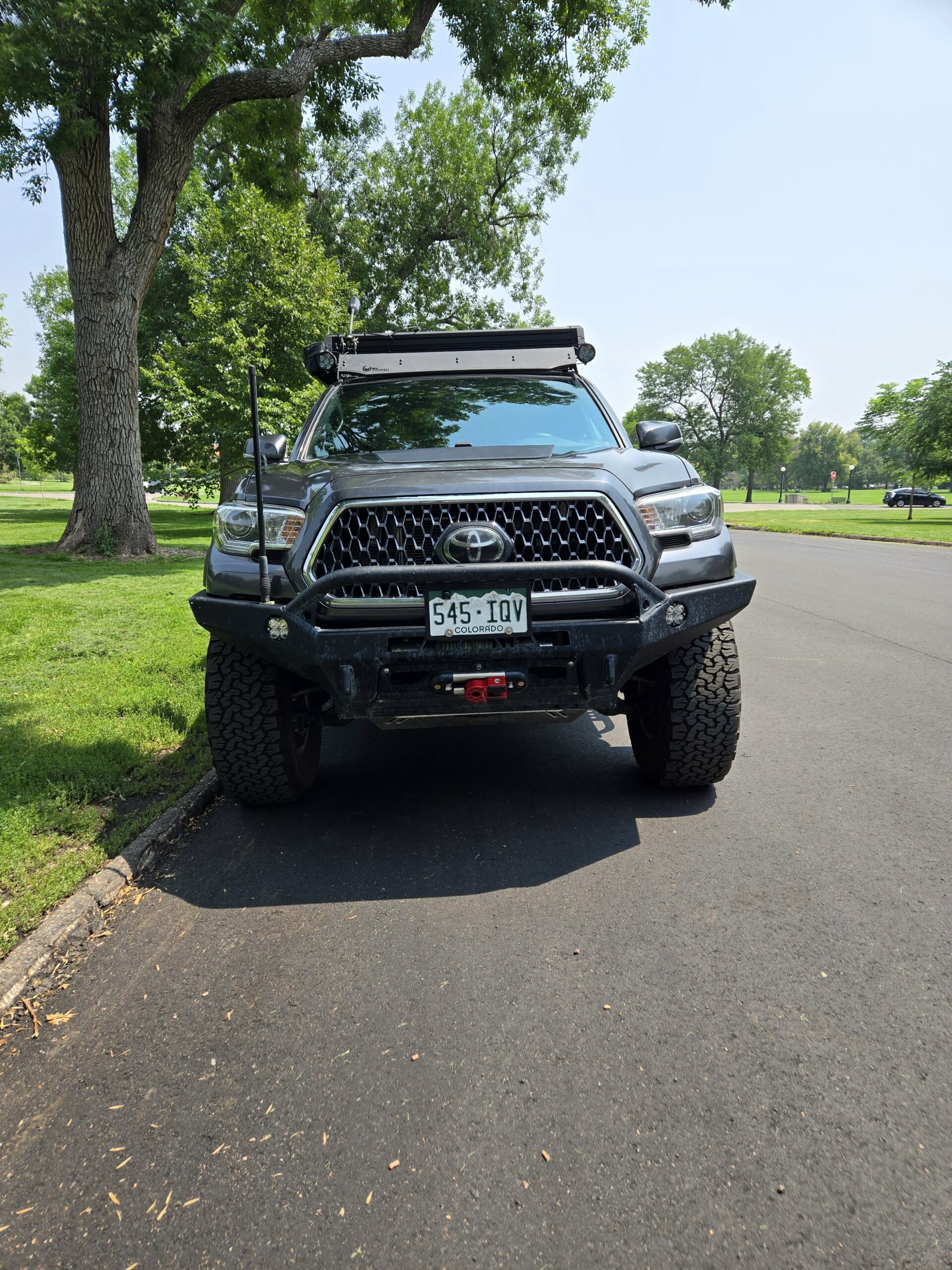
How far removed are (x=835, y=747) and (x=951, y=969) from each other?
8.02ft

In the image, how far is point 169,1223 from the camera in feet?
5.70

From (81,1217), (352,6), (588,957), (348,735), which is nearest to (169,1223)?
(81,1217)

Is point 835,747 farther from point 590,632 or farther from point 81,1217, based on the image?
point 81,1217

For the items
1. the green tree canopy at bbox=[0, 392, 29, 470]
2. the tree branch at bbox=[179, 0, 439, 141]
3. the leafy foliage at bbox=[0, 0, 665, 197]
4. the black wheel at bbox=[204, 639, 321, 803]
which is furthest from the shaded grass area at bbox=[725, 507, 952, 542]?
the green tree canopy at bbox=[0, 392, 29, 470]

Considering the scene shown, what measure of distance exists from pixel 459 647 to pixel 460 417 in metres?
1.71

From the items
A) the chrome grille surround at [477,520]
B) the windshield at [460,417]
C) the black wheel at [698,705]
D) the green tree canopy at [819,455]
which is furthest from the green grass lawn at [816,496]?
the chrome grille surround at [477,520]

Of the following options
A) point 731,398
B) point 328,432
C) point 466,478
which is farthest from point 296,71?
point 731,398

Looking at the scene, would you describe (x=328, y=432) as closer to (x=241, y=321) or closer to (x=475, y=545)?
(x=475, y=545)

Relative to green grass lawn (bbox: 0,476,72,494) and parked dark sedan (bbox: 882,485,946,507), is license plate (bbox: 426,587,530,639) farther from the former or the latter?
green grass lawn (bbox: 0,476,72,494)

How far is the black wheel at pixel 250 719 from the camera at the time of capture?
3.73 m

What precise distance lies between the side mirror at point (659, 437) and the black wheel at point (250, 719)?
2102 mm

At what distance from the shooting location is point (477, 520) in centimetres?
330

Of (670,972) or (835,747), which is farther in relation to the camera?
(835,747)

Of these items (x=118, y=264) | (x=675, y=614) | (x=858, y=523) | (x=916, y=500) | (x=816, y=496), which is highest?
(x=118, y=264)
